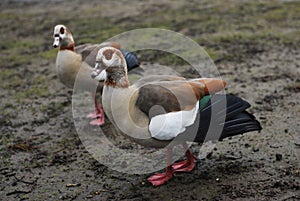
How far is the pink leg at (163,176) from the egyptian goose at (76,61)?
55.4 inches

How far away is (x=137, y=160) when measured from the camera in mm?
4246

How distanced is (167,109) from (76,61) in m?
1.83

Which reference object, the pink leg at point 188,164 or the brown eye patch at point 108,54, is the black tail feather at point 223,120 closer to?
the pink leg at point 188,164

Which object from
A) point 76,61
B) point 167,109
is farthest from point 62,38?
point 167,109

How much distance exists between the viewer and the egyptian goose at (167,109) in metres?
3.53

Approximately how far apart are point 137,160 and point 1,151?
136cm

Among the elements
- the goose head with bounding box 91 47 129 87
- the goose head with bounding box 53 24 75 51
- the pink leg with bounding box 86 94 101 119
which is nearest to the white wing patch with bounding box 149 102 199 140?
the goose head with bounding box 91 47 129 87

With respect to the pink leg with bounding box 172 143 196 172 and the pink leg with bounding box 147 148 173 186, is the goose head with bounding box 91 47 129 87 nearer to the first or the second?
the pink leg with bounding box 147 148 173 186

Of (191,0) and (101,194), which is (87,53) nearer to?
(101,194)

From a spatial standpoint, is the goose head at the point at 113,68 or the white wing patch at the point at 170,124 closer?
the white wing patch at the point at 170,124

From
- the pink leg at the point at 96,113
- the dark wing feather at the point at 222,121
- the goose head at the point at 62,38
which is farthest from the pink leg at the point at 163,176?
the goose head at the point at 62,38

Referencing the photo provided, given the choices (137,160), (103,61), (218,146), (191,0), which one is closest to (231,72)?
(218,146)

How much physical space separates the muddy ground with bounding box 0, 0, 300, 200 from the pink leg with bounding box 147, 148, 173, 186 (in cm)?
5

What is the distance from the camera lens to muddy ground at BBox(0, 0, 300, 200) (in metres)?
3.76
